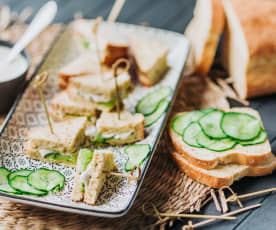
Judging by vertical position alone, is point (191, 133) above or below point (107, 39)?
below

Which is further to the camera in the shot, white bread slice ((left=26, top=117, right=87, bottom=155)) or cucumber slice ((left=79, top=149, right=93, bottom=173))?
white bread slice ((left=26, top=117, right=87, bottom=155))

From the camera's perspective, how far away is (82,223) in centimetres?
298

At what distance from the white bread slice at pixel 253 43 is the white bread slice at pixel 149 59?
0.75m

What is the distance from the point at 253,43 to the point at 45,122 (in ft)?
6.94

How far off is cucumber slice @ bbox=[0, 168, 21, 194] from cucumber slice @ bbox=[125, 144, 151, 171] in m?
0.85

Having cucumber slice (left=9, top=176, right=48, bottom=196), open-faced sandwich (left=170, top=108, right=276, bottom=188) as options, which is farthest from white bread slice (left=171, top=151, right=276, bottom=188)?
cucumber slice (left=9, top=176, right=48, bottom=196)

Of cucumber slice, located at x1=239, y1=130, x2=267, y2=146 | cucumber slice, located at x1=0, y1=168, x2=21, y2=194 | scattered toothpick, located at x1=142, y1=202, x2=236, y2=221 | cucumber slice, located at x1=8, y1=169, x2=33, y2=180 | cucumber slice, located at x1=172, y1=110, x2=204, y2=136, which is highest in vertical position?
cucumber slice, located at x1=0, y1=168, x2=21, y2=194

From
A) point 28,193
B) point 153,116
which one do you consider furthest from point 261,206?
point 28,193

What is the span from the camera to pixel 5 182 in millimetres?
2924

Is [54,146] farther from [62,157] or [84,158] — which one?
[84,158]

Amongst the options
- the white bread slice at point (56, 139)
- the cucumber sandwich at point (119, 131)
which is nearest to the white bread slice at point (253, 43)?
the cucumber sandwich at point (119, 131)

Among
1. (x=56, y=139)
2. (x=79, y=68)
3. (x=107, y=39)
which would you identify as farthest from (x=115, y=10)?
(x=56, y=139)

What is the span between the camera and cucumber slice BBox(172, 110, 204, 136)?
352cm

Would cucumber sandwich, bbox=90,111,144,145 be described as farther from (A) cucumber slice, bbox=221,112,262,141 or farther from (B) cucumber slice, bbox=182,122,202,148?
(A) cucumber slice, bbox=221,112,262,141
